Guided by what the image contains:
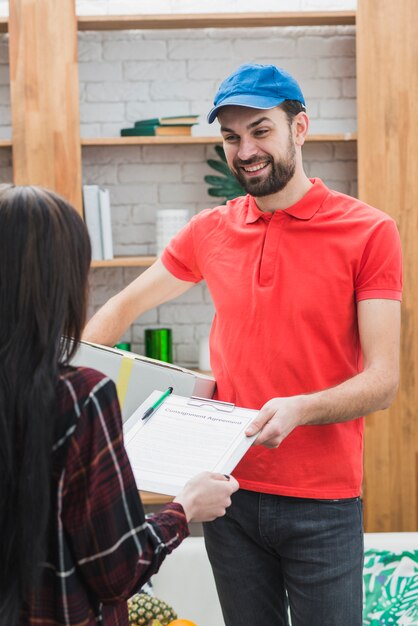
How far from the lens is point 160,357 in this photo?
338 centimetres

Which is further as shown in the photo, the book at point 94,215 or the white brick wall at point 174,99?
the white brick wall at point 174,99

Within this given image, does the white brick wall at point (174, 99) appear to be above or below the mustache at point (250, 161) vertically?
above

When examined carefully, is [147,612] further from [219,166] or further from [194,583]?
[219,166]

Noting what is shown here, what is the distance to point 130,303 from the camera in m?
1.96

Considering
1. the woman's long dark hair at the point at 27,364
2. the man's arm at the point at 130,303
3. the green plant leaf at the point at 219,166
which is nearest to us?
the woman's long dark hair at the point at 27,364

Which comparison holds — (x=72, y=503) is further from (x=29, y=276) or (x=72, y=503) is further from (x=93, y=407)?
(x=29, y=276)

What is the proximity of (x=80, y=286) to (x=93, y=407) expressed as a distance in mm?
163

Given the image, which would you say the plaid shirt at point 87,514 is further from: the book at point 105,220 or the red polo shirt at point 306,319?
the book at point 105,220

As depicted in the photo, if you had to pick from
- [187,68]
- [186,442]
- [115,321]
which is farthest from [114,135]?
[186,442]

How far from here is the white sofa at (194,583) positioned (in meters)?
2.94

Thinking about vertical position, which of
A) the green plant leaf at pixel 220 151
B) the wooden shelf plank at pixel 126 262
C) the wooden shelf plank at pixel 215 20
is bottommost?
the wooden shelf plank at pixel 126 262

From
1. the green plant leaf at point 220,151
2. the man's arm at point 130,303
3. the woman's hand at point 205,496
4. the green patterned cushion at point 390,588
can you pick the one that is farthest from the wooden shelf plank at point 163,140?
the woman's hand at point 205,496

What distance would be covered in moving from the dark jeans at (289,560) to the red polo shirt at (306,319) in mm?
43

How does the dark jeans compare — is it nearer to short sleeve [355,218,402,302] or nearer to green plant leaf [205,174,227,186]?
short sleeve [355,218,402,302]
